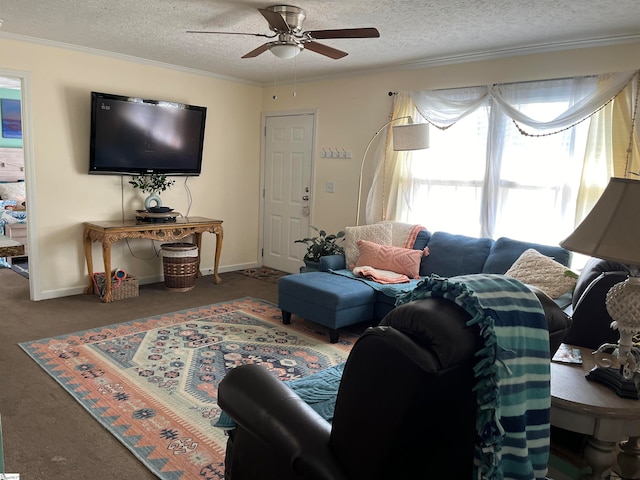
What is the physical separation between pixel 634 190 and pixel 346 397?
3.91 feet

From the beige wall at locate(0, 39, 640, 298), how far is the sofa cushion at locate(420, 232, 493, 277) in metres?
1.30

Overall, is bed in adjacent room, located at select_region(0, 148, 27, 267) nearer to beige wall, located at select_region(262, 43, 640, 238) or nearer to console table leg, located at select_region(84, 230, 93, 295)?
console table leg, located at select_region(84, 230, 93, 295)

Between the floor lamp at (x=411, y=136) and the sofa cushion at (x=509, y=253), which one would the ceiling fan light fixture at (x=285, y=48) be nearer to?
the floor lamp at (x=411, y=136)

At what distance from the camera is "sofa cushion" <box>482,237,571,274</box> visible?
11.5ft

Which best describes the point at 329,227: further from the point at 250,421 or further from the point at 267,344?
the point at 250,421

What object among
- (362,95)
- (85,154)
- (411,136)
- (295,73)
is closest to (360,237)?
(411,136)

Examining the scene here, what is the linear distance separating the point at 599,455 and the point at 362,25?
10.1ft

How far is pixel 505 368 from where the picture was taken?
104cm

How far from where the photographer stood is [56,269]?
4.62 m

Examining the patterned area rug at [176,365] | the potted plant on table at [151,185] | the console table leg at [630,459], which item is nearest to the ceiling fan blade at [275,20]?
the patterned area rug at [176,365]

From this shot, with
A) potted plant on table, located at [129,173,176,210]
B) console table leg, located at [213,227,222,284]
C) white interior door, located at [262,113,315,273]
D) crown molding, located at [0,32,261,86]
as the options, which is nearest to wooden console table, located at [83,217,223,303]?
console table leg, located at [213,227,222,284]

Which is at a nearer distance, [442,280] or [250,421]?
[442,280]

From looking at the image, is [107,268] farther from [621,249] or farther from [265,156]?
[621,249]

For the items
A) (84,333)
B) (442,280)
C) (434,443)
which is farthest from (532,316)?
(84,333)
